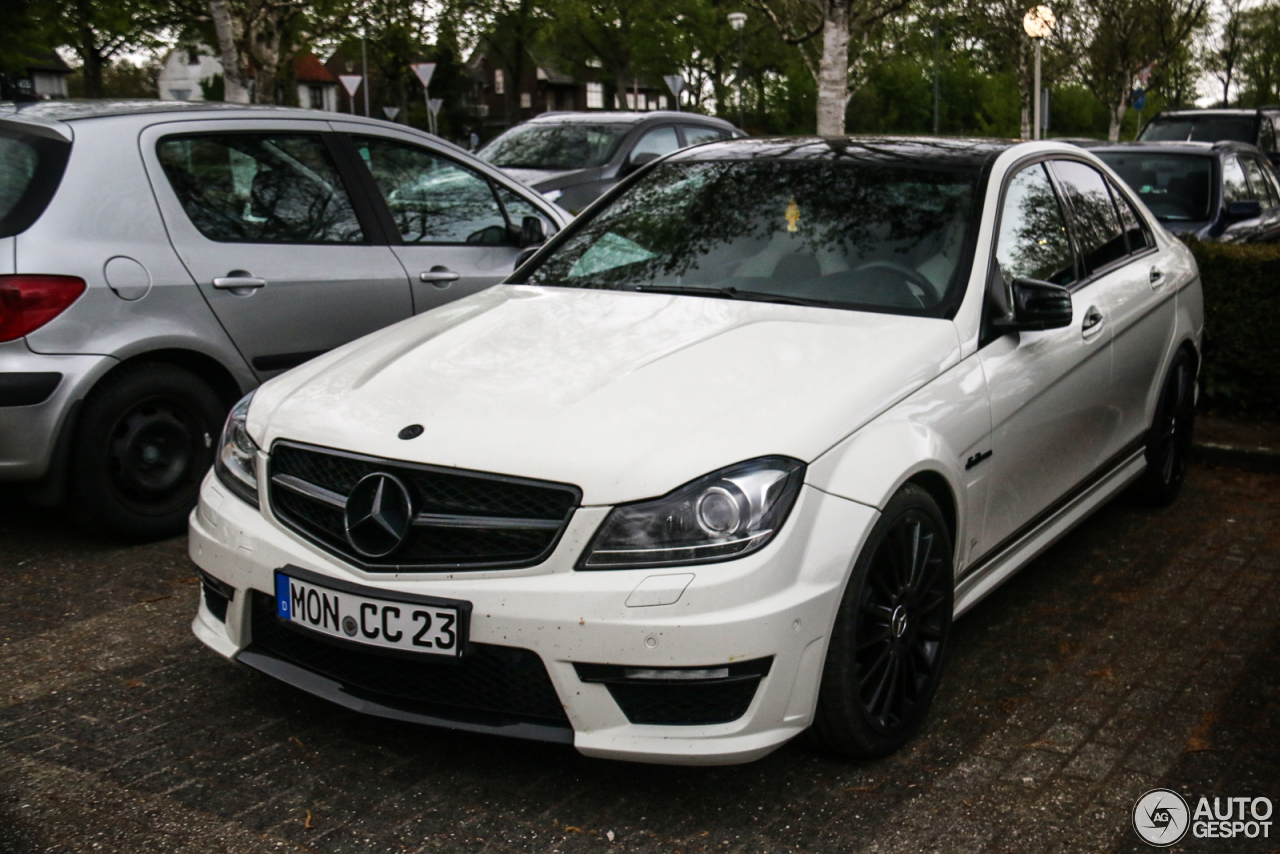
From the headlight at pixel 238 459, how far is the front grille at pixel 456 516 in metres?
0.31

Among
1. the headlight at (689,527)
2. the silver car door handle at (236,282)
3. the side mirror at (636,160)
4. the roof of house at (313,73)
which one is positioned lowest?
the headlight at (689,527)

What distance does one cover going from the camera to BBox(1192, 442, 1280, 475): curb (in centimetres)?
676

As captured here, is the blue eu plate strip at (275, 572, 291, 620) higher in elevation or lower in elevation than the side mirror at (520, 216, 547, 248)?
lower

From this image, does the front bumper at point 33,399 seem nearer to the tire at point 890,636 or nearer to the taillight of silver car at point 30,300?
the taillight of silver car at point 30,300

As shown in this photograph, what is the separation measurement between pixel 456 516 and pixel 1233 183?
9674 millimetres

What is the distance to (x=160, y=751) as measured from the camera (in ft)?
11.9

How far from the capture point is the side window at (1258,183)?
38.2ft

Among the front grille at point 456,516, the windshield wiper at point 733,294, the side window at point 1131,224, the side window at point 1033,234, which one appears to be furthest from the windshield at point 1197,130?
the front grille at point 456,516

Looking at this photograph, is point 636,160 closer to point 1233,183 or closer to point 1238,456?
point 1233,183

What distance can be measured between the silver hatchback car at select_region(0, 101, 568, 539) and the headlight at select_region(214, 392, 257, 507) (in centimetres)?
142

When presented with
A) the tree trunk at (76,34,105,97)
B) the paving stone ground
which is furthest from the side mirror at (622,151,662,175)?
the tree trunk at (76,34,105,97)

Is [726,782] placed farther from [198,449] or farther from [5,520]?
[5,520]

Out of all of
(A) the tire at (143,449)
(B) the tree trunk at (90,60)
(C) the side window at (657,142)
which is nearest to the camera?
(A) the tire at (143,449)

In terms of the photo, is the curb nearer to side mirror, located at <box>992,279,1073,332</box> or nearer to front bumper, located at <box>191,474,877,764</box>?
side mirror, located at <box>992,279,1073,332</box>
